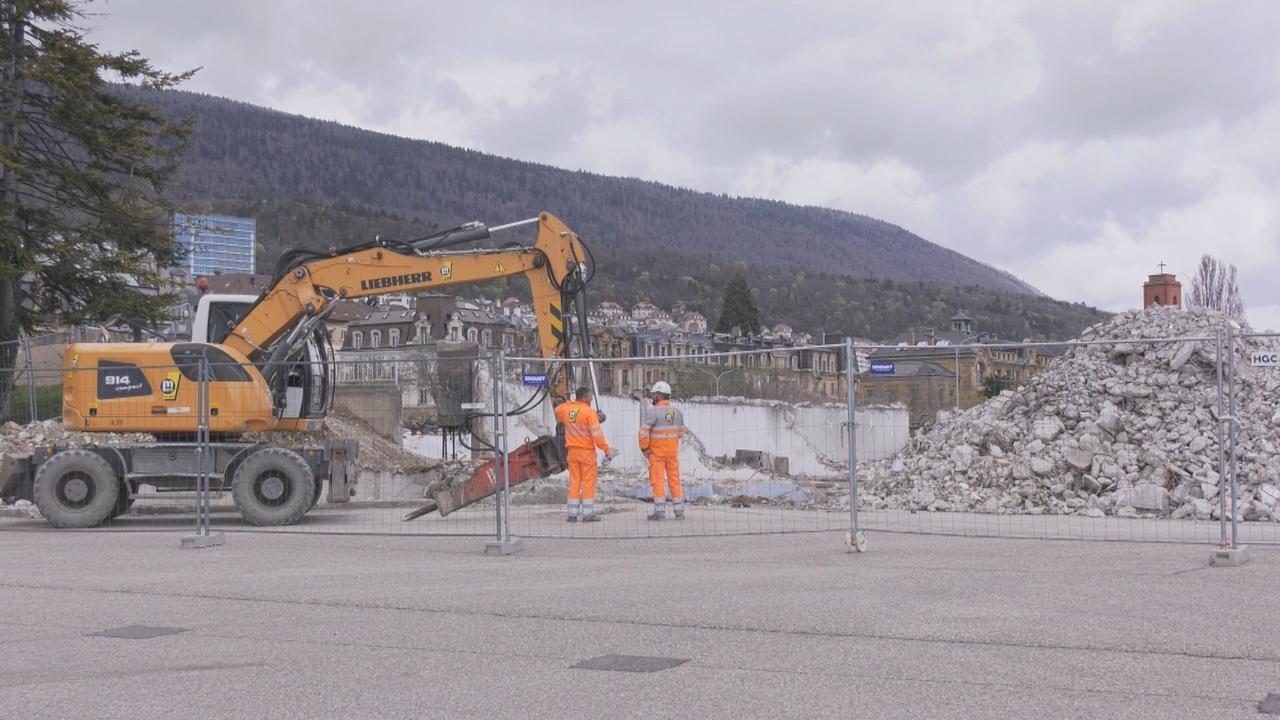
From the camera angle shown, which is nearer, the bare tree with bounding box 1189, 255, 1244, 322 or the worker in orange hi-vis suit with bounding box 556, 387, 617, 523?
→ the worker in orange hi-vis suit with bounding box 556, 387, 617, 523

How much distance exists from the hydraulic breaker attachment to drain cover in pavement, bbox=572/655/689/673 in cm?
952

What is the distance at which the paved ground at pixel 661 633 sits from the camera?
6.47 m

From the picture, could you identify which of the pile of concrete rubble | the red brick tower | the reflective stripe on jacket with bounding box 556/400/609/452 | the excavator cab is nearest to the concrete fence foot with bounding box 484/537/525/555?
the reflective stripe on jacket with bounding box 556/400/609/452

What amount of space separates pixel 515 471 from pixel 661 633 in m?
9.04

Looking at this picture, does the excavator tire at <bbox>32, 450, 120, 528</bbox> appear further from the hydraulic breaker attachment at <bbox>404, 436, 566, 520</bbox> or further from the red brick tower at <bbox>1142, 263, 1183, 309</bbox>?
the red brick tower at <bbox>1142, 263, 1183, 309</bbox>

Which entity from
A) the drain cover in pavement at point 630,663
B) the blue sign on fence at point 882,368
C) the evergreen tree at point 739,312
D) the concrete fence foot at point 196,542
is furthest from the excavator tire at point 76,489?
the evergreen tree at point 739,312

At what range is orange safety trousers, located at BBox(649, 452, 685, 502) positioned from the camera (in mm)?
16500

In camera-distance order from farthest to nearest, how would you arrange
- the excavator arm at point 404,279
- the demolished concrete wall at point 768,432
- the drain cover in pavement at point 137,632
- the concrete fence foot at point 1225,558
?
the excavator arm at point 404,279 → the demolished concrete wall at point 768,432 → the concrete fence foot at point 1225,558 → the drain cover in pavement at point 137,632

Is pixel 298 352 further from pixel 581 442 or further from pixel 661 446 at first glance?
pixel 661 446

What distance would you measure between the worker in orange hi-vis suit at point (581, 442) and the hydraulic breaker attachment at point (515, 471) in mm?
609

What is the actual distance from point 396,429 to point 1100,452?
14.0 m

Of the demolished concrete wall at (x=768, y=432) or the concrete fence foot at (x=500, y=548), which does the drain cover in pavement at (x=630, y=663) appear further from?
the demolished concrete wall at (x=768, y=432)

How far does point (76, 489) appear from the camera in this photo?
17.7m

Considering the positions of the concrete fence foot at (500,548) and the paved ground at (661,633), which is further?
the concrete fence foot at (500,548)
